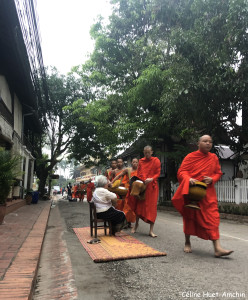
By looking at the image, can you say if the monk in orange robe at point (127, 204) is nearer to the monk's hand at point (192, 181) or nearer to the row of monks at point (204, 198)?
the row of monks at point (204, 198)

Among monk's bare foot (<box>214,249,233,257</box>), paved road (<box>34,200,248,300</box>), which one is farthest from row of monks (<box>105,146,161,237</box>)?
monk's bare foot (<box>214,249,233,257</box>)

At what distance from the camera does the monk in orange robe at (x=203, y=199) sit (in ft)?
13.1

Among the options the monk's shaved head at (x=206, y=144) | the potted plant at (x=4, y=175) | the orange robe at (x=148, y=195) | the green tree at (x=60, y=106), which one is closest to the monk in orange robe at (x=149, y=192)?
the orange robe at (x=148, y=195)

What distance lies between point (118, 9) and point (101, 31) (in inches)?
69.0

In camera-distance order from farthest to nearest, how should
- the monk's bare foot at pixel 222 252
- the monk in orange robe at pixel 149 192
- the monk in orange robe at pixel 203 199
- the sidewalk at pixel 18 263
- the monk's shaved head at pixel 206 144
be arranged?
the monk in orange robe at pixel 149 192 < the monk's shaved head at pixel 206 144 < the monk in orange robe at pixel 203 199 < the monk's bare foot at pixel 222 252 < the sidewalk at pixel 18 263

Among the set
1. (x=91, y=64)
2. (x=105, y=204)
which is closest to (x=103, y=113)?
(x=91, y=64)

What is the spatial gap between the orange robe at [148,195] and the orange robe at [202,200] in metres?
1.46

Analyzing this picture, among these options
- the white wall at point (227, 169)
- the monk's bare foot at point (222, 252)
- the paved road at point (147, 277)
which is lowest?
the paved road at point (147, 277)

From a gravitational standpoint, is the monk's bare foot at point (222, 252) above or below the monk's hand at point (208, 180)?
below

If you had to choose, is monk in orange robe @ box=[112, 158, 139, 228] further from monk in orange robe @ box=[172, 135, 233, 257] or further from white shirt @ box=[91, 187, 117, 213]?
monk in orange robe @ box=[172, 135, 233, 257]

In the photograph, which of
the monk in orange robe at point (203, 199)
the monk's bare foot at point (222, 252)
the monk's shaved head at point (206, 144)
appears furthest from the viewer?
the monk's shaved head at point (206, 144)

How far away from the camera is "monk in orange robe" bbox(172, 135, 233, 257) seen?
399 cm

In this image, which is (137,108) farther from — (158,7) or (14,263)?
(14,263)

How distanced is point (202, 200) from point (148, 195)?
1773 mm
